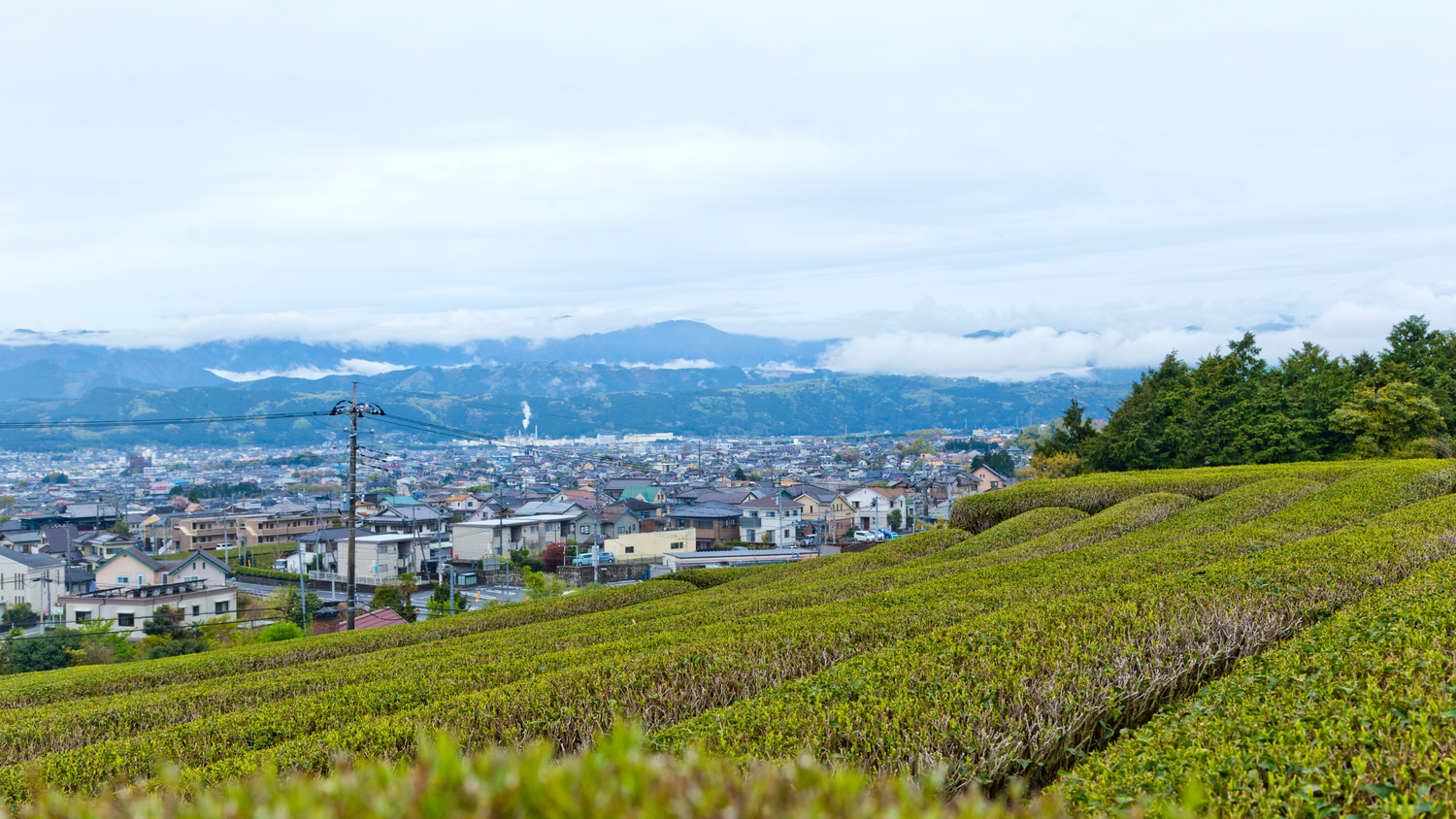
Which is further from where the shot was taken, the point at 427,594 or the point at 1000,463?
the point at 1000,463

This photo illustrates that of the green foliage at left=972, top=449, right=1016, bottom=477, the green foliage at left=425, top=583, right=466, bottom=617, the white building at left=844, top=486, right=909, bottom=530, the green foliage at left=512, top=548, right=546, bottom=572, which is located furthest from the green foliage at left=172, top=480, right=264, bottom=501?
the green foliage at left=972, top=449, right=1016, bottom=477

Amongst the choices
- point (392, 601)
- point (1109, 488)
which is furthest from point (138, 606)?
point (1109, 488)

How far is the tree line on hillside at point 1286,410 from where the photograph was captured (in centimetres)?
2656

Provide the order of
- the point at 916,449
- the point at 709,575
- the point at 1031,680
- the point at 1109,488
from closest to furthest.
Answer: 1. the point at 1031,680
2. the point at 709,575
3. the point at 1109,488
4. the point at 916,449

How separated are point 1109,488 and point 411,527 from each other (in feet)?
161

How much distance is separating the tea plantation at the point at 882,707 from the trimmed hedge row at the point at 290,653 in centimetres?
12

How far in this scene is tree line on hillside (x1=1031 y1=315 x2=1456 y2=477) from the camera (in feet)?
87.1

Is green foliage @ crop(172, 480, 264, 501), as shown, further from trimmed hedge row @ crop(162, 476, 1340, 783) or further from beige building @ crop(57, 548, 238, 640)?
trimmed hedge row @ crop(162, 476, 1340, 783)

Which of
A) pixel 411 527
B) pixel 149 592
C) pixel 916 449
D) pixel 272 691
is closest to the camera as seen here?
pixel 272 691

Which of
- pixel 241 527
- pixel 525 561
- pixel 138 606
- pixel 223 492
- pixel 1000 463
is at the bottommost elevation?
pixel 223 492

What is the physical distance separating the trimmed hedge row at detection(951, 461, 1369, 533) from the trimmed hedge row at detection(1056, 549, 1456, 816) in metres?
16.3

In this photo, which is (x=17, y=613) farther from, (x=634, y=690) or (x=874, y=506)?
(x=874, y=506)

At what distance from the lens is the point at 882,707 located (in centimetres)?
476

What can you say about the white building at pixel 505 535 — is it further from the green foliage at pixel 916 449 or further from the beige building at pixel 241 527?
the green foliage at pixel 916 449
